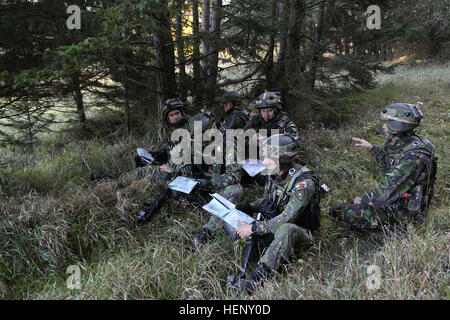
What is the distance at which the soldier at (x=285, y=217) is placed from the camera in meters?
2.50

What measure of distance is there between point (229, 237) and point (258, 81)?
5.38 meters

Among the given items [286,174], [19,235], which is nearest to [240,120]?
[286,174]

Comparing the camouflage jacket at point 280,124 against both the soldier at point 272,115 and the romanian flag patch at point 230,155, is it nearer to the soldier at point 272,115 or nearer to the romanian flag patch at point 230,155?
the soldier at point 272,115

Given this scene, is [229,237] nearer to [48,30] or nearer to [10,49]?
[48,30]

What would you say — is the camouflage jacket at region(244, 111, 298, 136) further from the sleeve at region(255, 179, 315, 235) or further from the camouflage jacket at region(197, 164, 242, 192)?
the sleeve at region(255, 179, 315, 235)

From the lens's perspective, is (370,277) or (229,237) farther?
(229,237)

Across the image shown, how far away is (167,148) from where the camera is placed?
4.80 metres

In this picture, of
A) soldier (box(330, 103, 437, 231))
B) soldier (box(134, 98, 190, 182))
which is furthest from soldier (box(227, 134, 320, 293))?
soldier (box(134, 98, 190, 182))

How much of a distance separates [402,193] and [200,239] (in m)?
2.27

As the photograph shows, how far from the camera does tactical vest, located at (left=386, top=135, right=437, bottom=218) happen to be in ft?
9.42

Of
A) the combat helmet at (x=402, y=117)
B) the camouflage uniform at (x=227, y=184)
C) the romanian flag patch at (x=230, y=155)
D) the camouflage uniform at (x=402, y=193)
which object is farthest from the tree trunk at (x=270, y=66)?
the camouflage uniform at (x=402, y=193)

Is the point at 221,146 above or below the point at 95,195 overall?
above

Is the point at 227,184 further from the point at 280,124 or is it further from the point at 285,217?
the point at 280,124

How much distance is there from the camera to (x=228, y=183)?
3.91 m
